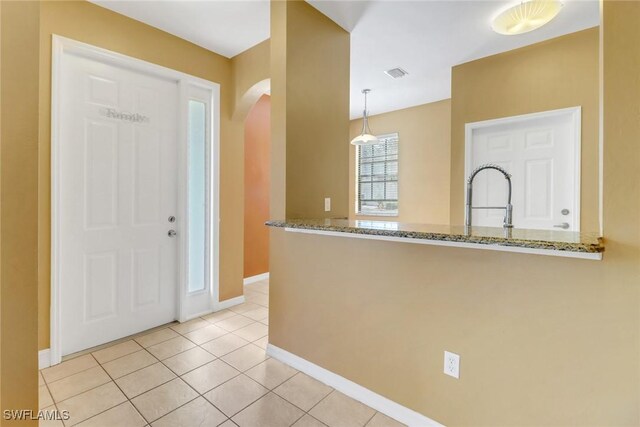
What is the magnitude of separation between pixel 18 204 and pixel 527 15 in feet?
9.34

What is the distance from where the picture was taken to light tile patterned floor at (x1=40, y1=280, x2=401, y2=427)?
157cm

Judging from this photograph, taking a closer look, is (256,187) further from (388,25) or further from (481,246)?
(481,246)

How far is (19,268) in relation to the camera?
3.31 ft

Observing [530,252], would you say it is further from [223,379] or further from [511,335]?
[223,379]

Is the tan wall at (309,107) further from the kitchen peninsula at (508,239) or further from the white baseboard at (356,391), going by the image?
the white baseboard at (356,391)

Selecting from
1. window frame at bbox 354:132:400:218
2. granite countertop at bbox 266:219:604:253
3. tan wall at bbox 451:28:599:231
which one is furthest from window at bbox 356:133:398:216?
granite countertop at bbox 266:219:604:253

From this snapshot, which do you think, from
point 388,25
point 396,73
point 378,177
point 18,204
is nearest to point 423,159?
point 378,177

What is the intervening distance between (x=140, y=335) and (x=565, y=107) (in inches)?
166

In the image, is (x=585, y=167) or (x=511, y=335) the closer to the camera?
(x=511, y=335)

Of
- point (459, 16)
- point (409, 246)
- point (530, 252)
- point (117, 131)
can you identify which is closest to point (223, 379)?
point (409, 246)

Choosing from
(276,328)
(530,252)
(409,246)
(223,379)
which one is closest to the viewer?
(530,252)

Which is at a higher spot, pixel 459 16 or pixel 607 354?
pixel 459 16

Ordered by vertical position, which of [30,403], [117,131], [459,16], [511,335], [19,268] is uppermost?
[459,16]

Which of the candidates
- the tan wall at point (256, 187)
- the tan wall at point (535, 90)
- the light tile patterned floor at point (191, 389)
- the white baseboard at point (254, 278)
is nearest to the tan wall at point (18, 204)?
the light tile patterned floor at point (191, 389)
